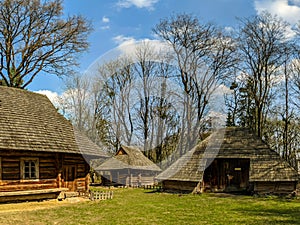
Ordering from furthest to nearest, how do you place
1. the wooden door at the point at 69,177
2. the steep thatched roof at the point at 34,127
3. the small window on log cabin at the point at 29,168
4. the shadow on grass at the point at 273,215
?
the wooden door at the point at 69,177 → the small window on log cabin at the point at 29,168 → the steep thatched roof at the point at 34,127 → the shadow on grass at the point at 273,215

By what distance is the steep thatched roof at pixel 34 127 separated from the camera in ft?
55.0

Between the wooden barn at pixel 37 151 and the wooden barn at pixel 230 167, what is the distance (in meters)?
6.07

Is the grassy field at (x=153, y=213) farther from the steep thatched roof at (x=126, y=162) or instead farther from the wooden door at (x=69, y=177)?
the steep thatched roof at (x=126, y=162)

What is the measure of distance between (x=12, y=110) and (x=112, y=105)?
5.31m

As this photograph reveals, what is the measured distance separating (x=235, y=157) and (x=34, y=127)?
1277 cm

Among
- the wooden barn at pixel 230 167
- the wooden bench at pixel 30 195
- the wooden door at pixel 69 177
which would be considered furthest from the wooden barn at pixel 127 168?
the wooden bench at pixel 30 195

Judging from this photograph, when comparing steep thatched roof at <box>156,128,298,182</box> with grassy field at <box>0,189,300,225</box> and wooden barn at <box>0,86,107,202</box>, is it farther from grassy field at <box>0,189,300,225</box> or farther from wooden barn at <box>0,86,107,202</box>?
Answer: wooden barn at <box>0,86,107,202</box>

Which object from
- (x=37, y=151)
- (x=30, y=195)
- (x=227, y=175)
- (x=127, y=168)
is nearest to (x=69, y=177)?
(x=30, y=195)

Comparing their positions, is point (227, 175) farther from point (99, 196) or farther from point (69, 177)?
point (69, 177)

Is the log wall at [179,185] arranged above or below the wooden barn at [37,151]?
below

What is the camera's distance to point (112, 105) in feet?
60.5

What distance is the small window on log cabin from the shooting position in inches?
681

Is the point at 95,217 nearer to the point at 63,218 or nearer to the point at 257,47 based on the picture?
the point at 63,218

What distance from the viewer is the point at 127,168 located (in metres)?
34.4
